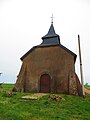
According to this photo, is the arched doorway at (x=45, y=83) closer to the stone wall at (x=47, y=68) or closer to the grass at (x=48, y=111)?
the stone wall at (x=47, y=68)

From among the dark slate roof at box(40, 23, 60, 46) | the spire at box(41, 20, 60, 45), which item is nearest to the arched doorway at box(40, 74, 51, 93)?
the dark slate roof at box(40, 23, 60, 46)

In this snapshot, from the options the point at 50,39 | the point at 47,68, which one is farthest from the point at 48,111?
the point at 50,39

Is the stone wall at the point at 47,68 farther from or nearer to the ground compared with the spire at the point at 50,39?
nearer to the ground

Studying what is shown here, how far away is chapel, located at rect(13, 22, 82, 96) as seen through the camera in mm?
20094

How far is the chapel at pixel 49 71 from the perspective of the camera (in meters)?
20.1

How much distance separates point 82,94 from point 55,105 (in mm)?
5752

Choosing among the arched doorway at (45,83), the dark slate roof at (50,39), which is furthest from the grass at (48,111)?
the dark slate roof at (50,39)

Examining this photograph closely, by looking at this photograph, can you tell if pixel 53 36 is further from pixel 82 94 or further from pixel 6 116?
pixel 6 116

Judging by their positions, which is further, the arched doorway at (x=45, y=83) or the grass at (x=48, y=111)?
the arched doorway at (x=45, y=83)

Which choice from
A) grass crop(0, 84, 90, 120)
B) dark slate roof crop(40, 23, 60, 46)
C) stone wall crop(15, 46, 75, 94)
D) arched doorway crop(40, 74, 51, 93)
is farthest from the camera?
dark slate roof crop(40, 23, 60, 46)

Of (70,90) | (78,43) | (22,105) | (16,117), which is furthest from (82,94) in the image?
(16,117)

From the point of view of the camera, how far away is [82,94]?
18.5 metres

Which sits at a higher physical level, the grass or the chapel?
the chapel

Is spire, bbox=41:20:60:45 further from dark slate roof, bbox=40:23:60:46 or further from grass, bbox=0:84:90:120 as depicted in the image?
grass, bbox=0:84:90:120
